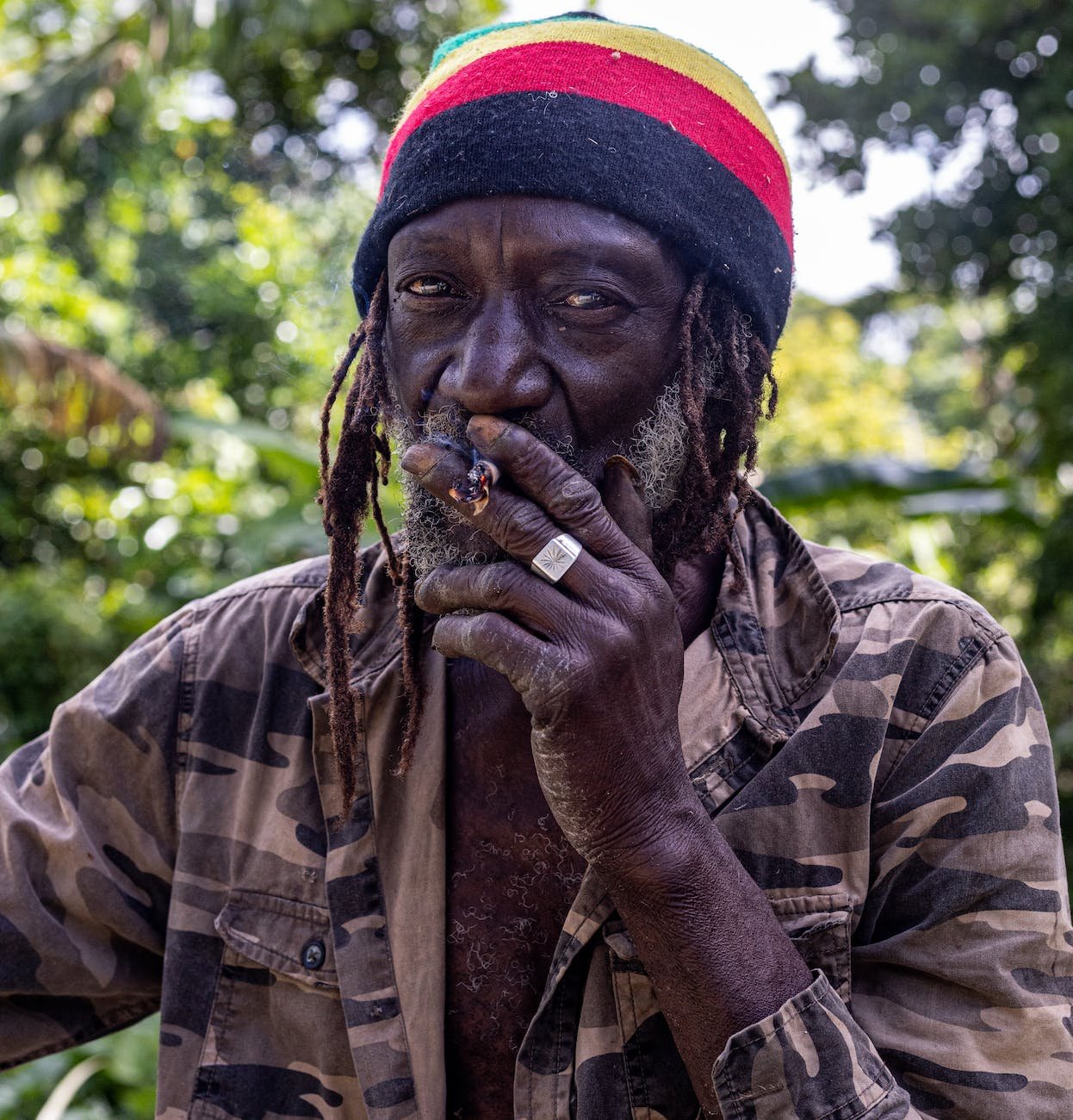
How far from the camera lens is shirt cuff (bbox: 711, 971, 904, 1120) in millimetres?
1600

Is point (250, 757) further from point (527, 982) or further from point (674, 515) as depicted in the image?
point (674, 515)

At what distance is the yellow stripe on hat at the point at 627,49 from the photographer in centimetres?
209

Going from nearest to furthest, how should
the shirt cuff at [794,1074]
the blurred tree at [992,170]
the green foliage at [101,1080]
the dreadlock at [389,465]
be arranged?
the shirt cuff at [794,1074] < the dreadlock at [389,465] < the green foliage at [101,1080] < the blurred tree at [992,170]

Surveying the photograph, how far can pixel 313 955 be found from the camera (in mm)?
1998

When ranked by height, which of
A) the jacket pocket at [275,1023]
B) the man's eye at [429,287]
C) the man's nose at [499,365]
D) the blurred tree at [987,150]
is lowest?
the jacket pocket at [275,1023]

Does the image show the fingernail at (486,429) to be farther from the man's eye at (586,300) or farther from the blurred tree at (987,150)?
the blurred tree at (987,150)

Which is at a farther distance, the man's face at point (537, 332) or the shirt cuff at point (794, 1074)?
the man's face at point (537, 332)

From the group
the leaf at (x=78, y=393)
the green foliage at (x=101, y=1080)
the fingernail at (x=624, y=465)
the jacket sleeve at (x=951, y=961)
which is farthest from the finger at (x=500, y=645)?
the leaf at (x=78, y=393)

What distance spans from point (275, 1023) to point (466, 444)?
1.05 m

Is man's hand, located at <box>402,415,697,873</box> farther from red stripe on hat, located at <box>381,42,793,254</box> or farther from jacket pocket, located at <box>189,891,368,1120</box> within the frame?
red stripe on hat, located at <box>381,42,793,254</box>

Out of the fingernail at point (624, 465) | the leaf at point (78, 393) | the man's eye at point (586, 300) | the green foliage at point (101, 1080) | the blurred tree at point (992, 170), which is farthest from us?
the leaf at point (78, 393)

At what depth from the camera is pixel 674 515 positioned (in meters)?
2.16

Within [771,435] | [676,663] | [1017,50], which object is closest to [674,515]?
[676,663]

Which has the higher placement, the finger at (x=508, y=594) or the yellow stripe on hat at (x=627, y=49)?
the yellow stripe on hat at (x=627, y=49)
